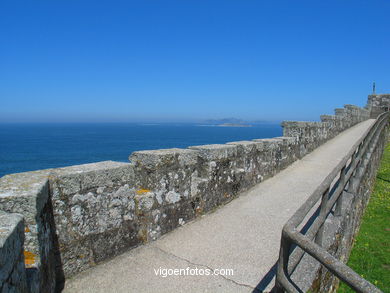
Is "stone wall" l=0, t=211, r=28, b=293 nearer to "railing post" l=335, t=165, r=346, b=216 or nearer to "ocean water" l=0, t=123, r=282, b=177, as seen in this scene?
"railing post" l=335, t=165, r=346, b=216

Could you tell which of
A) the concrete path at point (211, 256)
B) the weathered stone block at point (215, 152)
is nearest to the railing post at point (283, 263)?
the concrete path at point (211, 256)

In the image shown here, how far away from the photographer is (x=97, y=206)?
2875 mm

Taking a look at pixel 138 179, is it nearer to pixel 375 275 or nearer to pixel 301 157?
pixel 375 275

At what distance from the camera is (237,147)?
506 cm

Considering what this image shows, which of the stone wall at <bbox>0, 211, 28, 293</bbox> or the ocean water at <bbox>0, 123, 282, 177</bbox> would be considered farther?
the ocean water at <bbox>0, 123, 282, 177</bbox>

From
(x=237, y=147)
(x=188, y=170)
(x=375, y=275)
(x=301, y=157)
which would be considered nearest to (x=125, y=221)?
(x=188, y=170)

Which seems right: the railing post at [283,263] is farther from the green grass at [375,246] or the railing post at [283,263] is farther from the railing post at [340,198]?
the green grass at [375,246]

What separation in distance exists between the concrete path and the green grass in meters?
1.45

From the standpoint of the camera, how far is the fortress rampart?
205 centimetres

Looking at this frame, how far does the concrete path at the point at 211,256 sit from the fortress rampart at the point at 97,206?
16 cm

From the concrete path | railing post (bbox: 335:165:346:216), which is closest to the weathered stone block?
the concrete path

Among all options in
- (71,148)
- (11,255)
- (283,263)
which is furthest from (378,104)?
(71,148)

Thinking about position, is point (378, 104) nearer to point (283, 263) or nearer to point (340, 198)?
point (340, 198)

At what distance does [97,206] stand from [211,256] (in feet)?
4.60
